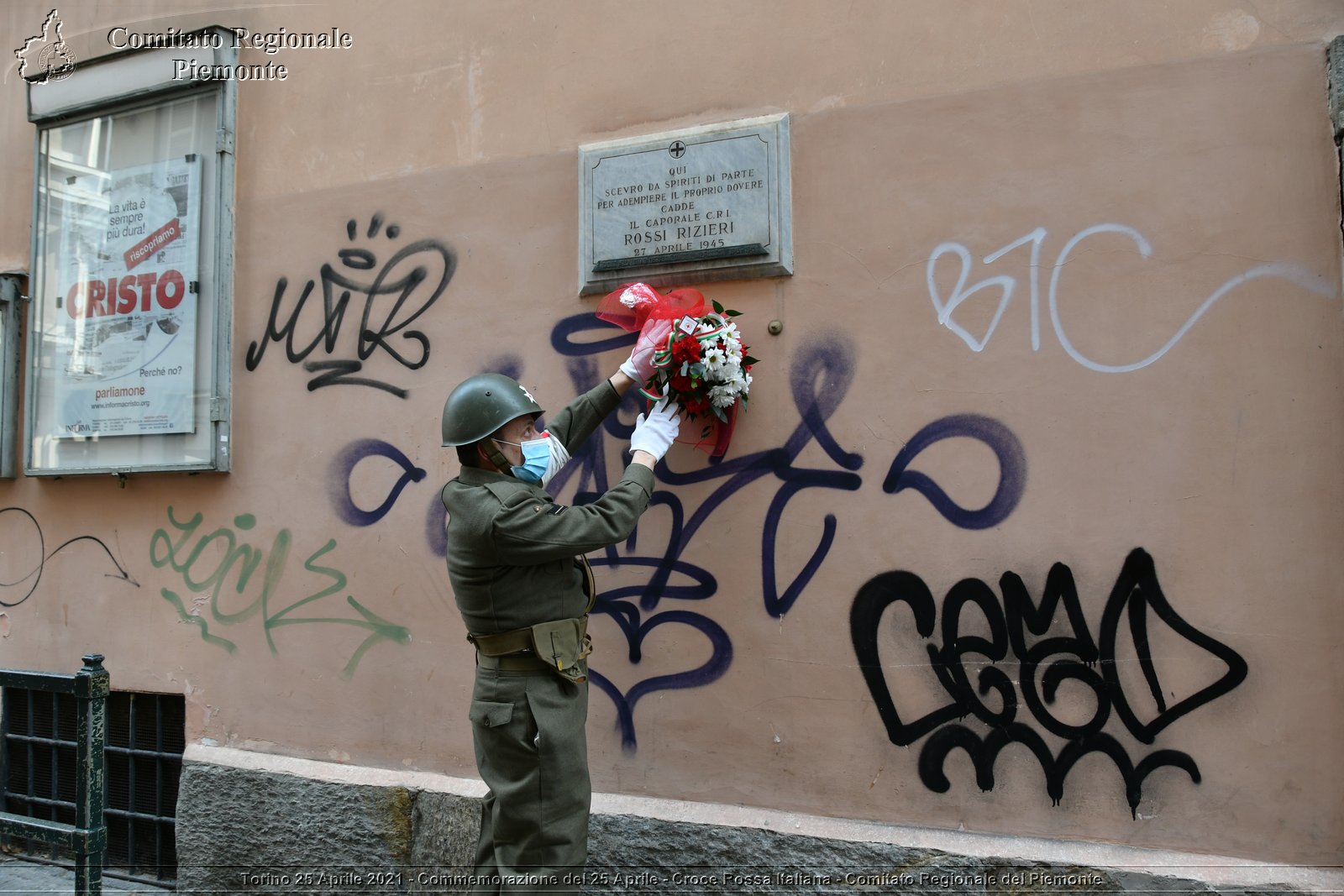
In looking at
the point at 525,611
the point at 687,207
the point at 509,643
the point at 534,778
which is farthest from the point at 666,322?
the point at 534,778

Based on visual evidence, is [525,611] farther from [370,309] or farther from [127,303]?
[127,303]

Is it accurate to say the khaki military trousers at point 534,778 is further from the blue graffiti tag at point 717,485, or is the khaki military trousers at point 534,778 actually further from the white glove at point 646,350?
the white glove at point 646,350

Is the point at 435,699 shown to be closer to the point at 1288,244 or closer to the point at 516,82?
the point at 516,82

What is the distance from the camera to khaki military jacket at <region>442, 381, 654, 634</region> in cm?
308

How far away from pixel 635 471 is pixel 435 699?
1.54 metres

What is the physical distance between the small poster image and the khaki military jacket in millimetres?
2149

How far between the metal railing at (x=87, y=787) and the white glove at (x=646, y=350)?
2.07m

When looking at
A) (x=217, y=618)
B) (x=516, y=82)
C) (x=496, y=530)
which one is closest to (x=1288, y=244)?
A: (x=496, y=530)

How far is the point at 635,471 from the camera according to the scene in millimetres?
3229

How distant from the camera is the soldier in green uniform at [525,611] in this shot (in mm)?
3105
